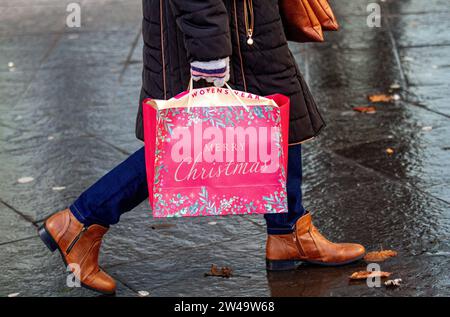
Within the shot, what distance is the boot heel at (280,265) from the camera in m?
4.78

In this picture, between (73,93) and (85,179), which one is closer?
(85,179)

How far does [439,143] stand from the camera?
641cm

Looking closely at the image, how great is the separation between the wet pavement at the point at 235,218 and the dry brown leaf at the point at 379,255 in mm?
55

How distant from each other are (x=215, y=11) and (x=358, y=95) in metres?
3.62

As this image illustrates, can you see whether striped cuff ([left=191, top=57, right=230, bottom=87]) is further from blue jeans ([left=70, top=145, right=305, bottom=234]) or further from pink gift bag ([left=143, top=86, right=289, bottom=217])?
blue jeans ([left=70, top=145, right=305, bottom=234])

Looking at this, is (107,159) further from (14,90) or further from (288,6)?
(288,6)

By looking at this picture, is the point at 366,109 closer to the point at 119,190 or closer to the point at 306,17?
the point at 306,17

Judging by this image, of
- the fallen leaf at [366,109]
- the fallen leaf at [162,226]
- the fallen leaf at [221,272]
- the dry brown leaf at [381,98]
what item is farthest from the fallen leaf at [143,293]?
the dry brown leaf at [381,98]

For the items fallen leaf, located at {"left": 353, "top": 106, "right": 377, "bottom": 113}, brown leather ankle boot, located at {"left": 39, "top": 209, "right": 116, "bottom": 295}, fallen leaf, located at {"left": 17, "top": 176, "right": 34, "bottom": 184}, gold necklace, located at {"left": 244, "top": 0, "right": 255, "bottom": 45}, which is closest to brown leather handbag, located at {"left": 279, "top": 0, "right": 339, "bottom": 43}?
gold necklace, located at {"left": 244, "top": 0, "right": 255, "bottom": 45}

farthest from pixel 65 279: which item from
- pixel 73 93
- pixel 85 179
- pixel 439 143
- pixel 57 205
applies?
pixel 73 93

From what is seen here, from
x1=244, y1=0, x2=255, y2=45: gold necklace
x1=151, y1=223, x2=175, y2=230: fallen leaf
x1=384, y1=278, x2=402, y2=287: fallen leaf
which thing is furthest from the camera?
x1=151, y1=223, x2=175, y2=230: fallen leaf

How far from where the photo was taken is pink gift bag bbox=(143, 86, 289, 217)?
4.05 m

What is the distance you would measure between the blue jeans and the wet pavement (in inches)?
15.3

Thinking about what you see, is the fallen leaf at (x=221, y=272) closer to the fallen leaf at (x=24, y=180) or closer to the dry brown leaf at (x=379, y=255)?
the dry brown leaf at (x=379, y=255)
